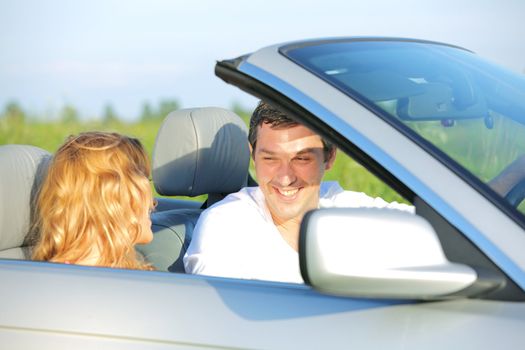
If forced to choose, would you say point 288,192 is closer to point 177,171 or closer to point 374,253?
point 177,171

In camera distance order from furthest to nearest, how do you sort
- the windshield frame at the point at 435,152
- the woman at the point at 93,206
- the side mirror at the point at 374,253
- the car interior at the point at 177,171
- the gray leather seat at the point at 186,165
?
the gray leather seat at the point at 186,165, the car interior at the point at 177,171, the woman at the point at 93,206, the windshield frame at the point at 435,152, the side mirror at the point at 374,253

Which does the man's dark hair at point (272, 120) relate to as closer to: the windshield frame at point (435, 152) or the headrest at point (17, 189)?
the headrest at point (17, 189)

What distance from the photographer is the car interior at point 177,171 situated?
2657mm

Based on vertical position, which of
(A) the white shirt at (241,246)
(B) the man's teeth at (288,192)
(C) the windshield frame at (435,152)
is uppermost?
(C) the windshield frame at (435,152)

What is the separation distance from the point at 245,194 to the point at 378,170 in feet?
3.96

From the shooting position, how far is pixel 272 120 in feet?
9.24

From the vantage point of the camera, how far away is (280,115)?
2.80 metres

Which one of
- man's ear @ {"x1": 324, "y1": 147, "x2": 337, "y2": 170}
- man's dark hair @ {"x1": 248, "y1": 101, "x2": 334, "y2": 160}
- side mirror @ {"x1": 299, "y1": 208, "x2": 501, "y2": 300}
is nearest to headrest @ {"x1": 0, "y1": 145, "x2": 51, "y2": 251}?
man's dark hair @ {"x1": 248, "y1": 101, "x2": 334, "y2": 160}

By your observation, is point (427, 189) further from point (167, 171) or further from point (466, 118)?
point (167, 171)

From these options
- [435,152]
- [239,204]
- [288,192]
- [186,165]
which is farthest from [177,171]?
[435,152]

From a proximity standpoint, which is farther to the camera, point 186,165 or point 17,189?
point 186,165

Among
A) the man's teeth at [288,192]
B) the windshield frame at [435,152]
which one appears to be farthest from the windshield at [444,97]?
the man's teeth at [288,192]

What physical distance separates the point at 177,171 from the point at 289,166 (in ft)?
1.71

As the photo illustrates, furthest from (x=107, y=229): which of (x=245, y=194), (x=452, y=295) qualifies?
(x=452, y=295)
